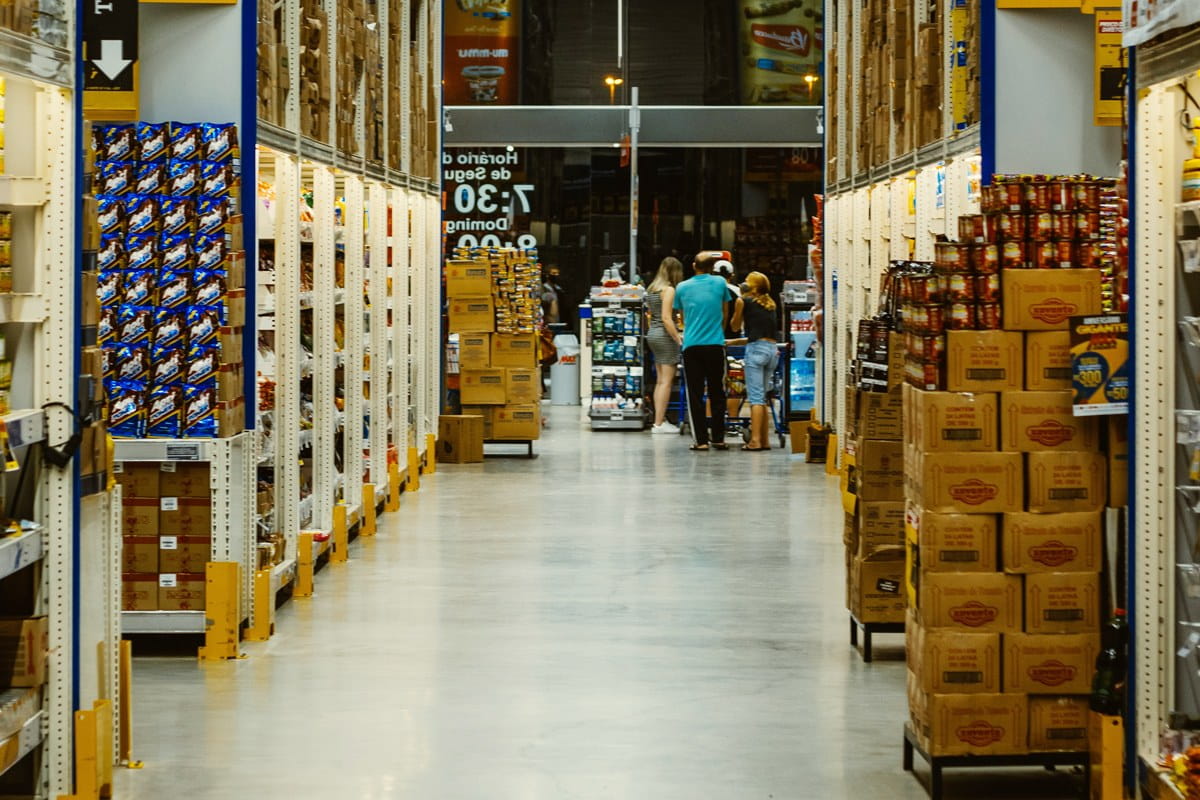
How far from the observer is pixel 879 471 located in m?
6.91

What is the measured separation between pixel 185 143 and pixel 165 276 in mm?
551

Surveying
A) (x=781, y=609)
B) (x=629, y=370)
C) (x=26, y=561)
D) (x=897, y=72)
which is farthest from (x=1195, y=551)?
(x=629, y=370)

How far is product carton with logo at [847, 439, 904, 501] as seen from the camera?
688 cm

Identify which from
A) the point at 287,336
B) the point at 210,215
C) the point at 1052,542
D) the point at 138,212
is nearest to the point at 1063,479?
the point at 1052,542

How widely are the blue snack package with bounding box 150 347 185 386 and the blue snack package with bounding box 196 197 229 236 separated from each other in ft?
1.65

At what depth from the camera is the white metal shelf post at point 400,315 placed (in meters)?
12.3

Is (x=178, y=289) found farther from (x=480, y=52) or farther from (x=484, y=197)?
(x=480, y=52)

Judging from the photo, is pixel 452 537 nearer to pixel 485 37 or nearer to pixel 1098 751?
pixel 1098 751

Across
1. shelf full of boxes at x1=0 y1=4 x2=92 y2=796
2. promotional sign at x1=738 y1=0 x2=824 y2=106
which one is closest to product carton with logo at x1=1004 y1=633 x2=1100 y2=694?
shelf full of boxes at x1=0 y1=4 x2=92 y2=796

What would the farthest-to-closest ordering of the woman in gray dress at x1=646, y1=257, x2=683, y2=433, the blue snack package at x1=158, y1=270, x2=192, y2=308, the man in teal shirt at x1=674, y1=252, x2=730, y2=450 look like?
the woman in gray dress at x1=646, y1=257, x2=683, y2=433, the man in teal shirt at x1=674, y1=252, x2=730, y2=450, the blue snack package at x1=158, y1=270, x2=192, y2=308

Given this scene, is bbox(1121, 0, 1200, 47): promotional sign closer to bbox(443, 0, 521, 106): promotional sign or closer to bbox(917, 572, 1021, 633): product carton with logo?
bbox(917, 572, 1021, 633): product carton with logo

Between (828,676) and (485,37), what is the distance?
18.4 m

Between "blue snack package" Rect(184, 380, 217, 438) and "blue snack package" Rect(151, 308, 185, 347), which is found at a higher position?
"blue snack package" Rect(151, 308, 185, 347)

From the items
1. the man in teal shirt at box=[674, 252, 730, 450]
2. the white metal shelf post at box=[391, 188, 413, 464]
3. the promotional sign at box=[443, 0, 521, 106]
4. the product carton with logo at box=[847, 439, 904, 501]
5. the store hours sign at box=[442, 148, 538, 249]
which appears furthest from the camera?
the promotional sign at box=[443, 0, 521, 106]
